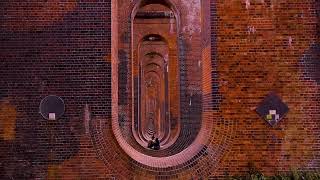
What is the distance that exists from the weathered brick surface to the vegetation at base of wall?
0.37 ft

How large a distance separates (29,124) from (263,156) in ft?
13.7

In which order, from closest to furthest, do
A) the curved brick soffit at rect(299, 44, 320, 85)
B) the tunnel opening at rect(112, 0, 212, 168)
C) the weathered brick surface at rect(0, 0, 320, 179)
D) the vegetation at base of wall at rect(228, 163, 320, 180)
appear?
1. the vegetation at base of wall at rect(228, 163, 320, 180)
2. the weathered brick surface at rect(0, 0, 320, 179)
3. the curved brick soffit at rect(299, 44, 320, 85)
4. the tunnel opening at rect(112, 0, 212, 168)

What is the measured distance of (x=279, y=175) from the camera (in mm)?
8219

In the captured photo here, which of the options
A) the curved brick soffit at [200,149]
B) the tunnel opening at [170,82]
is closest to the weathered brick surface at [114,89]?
the curved brick soffit at [200,149]

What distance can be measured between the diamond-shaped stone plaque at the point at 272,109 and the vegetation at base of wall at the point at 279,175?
0.88 metres

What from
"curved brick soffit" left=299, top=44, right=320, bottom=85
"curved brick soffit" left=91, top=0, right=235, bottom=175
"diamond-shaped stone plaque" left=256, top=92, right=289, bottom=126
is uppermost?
"curved brick soffit" left=299, top=44, right=320, bottom=85

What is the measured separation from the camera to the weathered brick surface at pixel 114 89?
8.31 meters

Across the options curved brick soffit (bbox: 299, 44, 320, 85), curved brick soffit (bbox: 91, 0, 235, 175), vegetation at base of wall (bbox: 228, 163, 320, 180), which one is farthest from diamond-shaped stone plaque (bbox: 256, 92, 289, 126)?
vegetation at base of wall (bbox: 228, 163, 320, 180)

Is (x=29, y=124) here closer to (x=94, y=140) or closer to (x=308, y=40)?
(x=94, y=140)

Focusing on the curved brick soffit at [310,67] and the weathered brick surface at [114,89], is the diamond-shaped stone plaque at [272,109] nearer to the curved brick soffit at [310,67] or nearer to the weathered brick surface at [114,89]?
the weathered brick surface at [114,89]

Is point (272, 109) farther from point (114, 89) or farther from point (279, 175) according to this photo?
point (114, 89)

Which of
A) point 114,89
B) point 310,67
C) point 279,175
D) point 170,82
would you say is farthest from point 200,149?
point 170,82

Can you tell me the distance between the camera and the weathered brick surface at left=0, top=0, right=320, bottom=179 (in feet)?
27.3

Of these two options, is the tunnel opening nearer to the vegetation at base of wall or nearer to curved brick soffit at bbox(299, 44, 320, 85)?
the vegetation at base of wall
